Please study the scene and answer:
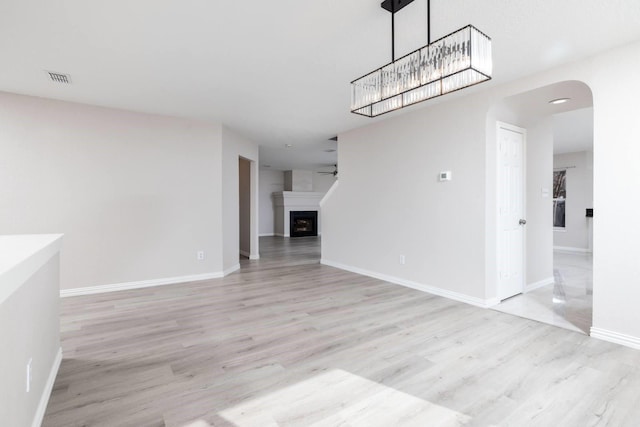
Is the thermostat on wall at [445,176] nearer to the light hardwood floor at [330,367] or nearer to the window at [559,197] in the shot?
the light hardwood floor at [330,367]

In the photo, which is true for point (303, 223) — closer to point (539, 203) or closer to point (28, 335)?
point (539, 203)

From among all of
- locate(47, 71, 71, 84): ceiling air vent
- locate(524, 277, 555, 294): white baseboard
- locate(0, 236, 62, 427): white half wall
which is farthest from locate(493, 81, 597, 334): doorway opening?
locate(47, 71, 71, 84): ceiling air vent

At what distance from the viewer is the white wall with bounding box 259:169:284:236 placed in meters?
10.9

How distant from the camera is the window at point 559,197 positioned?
776 cm

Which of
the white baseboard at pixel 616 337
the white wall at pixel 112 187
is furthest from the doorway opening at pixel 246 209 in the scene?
the white baseboard at pixel 616 337

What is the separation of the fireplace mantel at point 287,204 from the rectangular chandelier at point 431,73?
828 centimetres

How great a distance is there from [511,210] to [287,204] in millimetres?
7623

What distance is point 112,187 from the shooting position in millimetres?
4105

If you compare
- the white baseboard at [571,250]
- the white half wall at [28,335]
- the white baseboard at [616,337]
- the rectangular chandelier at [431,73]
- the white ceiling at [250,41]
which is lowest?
the white baseboard at [616,337]

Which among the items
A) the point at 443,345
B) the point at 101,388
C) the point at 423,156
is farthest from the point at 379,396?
the point at 423,156

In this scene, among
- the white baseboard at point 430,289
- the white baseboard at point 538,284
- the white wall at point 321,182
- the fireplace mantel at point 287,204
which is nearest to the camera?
the white baseboard at point 430,289

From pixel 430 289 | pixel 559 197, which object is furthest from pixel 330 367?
pixel 559 197

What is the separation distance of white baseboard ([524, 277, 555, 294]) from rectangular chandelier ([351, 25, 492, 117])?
3.25m

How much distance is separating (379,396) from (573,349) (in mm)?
1736
